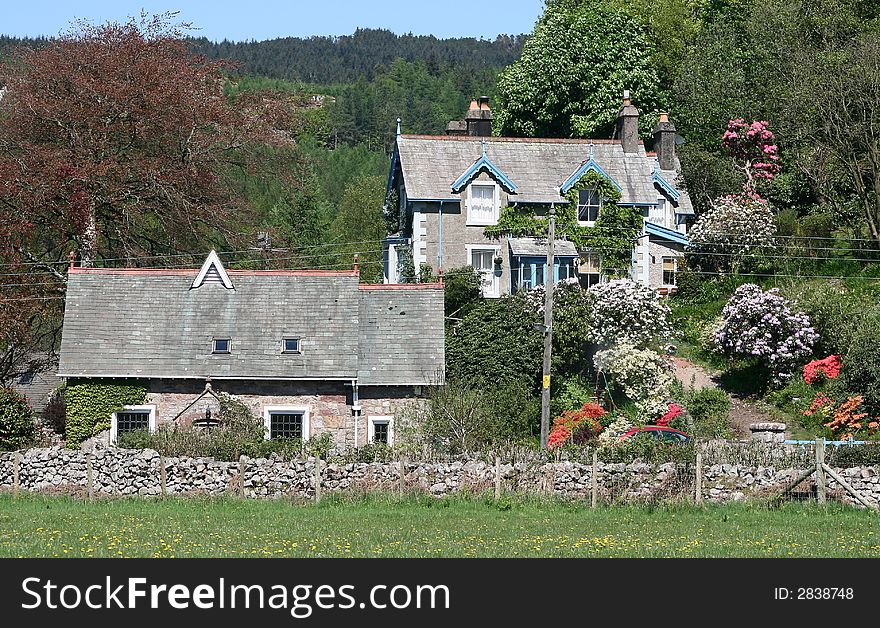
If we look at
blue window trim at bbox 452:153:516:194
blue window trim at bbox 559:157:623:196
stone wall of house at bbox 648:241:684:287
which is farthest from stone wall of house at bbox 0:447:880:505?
stone wall of house at bbox 648:241:684:287

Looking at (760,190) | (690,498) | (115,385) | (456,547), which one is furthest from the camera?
(760,190)

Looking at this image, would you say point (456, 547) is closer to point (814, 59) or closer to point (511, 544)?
point (511, 544)

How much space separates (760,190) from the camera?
57.7 m

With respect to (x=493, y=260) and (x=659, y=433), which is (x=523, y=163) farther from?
(x=659, y=433)

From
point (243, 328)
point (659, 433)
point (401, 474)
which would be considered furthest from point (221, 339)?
point (659, 433)

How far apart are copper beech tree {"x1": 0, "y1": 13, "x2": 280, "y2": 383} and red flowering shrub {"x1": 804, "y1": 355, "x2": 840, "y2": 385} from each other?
21540mm

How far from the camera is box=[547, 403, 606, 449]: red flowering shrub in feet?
119

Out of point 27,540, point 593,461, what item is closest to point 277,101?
point 593,461

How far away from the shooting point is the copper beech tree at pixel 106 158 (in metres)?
44.0

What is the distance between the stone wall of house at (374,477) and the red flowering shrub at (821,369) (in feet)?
35.5

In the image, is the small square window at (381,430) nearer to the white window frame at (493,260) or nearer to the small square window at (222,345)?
the small square window at (222,345)

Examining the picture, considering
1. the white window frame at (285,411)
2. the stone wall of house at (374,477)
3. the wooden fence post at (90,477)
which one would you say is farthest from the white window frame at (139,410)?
the wooden fence post at (90,477)

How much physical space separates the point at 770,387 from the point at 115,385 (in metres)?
20.0

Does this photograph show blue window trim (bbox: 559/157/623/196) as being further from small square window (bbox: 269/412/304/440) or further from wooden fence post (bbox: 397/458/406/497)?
wooden fence post (bbox: 397/458/406/497)
